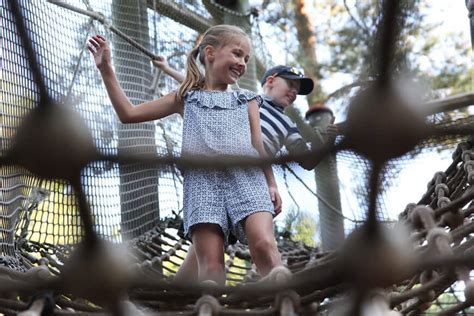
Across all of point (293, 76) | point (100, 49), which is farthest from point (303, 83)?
point (100, 49)

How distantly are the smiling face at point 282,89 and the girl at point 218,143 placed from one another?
1.24ft

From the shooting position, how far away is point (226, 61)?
1.56m

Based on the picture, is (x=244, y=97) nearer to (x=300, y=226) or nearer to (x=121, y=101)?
(x=121, y=101)

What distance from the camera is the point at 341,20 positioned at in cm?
560

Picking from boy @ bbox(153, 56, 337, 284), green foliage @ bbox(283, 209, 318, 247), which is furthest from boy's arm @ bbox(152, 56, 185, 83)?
green foliage @ bbox(283, 209, 318, 247)

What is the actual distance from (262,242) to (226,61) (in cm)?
33

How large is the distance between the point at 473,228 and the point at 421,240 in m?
0.09

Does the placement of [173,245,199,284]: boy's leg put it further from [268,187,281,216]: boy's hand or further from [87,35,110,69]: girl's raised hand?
[87,35,110,69]: girl's raised hand

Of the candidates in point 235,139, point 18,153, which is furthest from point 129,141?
point 18,153

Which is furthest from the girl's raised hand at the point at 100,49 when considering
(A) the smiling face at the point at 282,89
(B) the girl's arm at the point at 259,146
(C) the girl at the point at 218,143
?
(A) the smiling face at the point at 282,89

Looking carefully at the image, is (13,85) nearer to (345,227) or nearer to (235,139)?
(235,139)

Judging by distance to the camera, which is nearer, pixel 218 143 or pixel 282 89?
pixel 218 143

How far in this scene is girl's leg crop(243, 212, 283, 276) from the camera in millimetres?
1389

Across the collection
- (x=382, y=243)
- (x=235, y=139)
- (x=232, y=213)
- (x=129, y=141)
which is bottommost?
(x=382, y=243)
